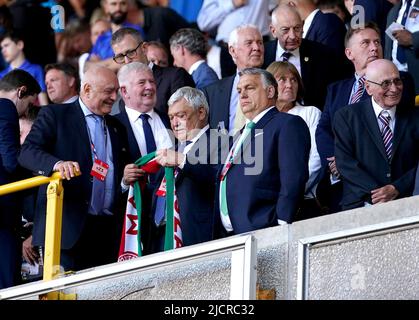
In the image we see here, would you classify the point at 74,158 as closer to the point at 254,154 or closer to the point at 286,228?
the point at 254,154

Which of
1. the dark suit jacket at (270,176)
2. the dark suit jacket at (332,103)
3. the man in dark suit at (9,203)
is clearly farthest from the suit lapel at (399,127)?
the man in dark suit at (9,203)

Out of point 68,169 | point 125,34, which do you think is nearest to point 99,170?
point 68,169

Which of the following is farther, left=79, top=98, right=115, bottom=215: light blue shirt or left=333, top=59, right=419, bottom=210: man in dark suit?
left=79, top=98, right=115, bottom=215: light blue shirt

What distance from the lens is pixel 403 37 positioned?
12711mm

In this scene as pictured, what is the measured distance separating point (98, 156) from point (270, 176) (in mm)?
1554

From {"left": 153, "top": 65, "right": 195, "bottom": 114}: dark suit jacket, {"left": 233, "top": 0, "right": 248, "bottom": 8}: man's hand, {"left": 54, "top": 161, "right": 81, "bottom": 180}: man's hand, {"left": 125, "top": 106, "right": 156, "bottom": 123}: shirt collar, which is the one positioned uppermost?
{"left": 233, "top": 0, "right": 248, "bottom": 8}: man's hand

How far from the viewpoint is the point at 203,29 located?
1559cm

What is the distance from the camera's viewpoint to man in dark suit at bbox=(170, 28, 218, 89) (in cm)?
1380

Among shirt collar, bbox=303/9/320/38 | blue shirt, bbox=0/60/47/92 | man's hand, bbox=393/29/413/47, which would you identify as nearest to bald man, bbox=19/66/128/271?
man's hand, bbox=393/29/413/47

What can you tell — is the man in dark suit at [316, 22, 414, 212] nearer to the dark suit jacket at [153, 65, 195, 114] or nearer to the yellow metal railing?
the dark suit jacket at [153, 65, 195, 114]

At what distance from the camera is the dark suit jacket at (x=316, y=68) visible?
12.9m

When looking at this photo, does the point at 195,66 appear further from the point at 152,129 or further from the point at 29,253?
the point at 29,253

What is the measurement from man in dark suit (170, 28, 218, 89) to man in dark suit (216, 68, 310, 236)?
3.13 metres
